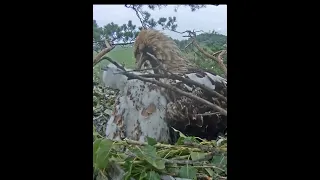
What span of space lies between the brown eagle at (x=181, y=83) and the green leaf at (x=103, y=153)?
0.24 m

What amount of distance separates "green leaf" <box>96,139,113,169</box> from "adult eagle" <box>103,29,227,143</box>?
32 mm

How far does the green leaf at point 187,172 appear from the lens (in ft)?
4.63

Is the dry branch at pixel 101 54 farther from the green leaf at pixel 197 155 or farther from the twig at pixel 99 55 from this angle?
the green leaf at pixel 197 155

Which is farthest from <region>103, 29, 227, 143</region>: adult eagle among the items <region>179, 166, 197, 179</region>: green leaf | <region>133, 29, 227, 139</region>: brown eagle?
<region>179, 166, 197, 179</region>: green leaf

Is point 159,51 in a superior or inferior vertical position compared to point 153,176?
superior

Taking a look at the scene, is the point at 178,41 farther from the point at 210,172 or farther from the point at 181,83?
the point at 210,172

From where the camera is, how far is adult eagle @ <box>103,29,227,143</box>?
1435 mm

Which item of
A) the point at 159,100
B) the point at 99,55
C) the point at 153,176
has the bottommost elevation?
the point at 153,176

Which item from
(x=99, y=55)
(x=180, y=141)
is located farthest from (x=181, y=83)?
(x=99, y=55)

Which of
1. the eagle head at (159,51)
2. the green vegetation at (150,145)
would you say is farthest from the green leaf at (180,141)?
the eagle head at (159,51)

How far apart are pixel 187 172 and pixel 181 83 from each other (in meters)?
0.33

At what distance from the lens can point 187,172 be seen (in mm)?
1412
